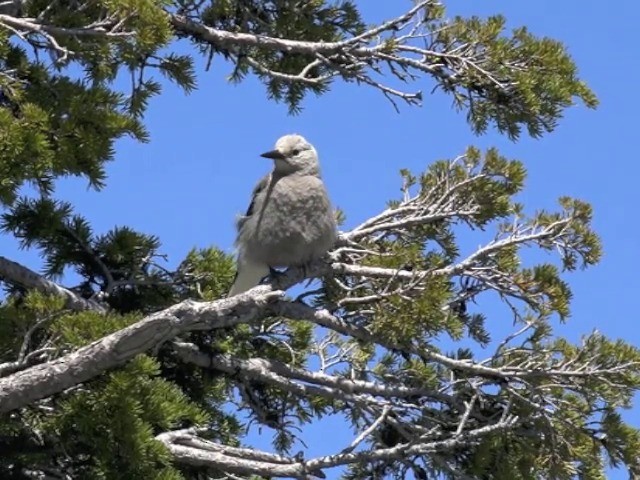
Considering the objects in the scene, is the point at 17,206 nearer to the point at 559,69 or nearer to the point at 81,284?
the point at 81,284

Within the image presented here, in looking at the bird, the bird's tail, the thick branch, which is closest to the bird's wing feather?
the bird

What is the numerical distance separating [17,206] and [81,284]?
1.55 feet

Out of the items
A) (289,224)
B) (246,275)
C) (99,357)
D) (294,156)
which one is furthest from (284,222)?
(99,357)

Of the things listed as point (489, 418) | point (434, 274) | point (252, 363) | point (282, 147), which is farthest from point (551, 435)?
point (282, 147)

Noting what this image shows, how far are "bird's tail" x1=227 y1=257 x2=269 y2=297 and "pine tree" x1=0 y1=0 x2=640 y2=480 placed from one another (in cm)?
6

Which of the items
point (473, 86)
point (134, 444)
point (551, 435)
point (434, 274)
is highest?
point (473, 86)

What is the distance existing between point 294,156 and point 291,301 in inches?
43.8

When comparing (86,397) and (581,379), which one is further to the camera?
(581,379)

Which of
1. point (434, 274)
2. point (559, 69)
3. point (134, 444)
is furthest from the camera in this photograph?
point (559, 69)

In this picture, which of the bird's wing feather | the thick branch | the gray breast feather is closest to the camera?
the thick branch

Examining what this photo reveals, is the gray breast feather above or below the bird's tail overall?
above

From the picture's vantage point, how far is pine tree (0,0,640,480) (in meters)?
5.36

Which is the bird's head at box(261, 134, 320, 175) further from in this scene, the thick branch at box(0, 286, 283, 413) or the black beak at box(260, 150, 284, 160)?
the thick branch at box(0, 286, 283, 413)

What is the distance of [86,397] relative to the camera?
521 centimetres
